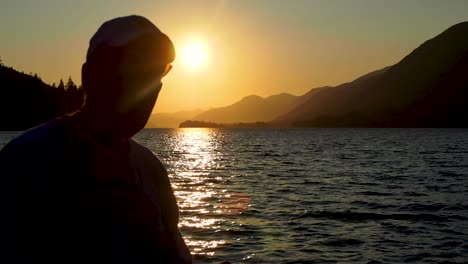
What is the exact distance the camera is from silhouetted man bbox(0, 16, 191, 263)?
2.09m

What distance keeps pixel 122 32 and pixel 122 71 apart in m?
0.16

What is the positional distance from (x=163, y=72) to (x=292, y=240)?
17.6 meters

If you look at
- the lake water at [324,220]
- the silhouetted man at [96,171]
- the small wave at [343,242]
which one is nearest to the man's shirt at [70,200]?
the silhouetted man at [96,171]

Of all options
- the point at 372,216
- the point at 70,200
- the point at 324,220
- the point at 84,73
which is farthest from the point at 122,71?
the point at 372,216

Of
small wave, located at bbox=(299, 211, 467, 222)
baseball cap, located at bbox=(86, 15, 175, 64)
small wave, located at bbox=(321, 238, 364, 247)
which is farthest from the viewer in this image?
small wave, located at bbox=(299, 211, 467, 222)

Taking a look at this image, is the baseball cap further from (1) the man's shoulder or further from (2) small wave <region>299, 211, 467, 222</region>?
(2) small wave <region>299, 211, 467, 222</region>

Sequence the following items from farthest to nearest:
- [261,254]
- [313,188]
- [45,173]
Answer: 1. [313,188]
2. [261,254]
3. [45,173]

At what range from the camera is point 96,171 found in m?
2.18

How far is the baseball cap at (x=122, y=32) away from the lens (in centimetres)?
219

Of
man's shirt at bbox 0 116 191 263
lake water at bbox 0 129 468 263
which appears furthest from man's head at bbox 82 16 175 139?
lake water at bbox 0 129 468 263

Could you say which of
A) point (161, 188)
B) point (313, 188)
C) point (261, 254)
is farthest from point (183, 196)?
point (161, 188)

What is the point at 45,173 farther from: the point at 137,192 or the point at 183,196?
the point at 183,196

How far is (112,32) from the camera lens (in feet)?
7.21

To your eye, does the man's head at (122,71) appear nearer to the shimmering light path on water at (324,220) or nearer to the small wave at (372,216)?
the shimmering light path on water at (324,220)
